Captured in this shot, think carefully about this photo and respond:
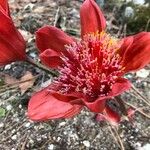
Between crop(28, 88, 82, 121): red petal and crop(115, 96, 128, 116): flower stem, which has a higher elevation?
crop(28, 88, 82, 121): red petal

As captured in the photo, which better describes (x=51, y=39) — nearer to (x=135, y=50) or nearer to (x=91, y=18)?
(x=91, y=18)

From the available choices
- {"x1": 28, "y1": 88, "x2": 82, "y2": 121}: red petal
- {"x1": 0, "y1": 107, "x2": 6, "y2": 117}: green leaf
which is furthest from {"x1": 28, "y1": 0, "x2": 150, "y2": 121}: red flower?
{"x1": 0, "y1": 107, "x2": 6, "y2": 117}: green leaf

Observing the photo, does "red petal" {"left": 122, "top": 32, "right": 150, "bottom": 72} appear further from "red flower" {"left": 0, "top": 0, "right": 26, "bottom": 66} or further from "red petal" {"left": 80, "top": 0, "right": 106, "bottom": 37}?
"red flower" {"left": 0, "top": 0, "right": 26, "bottom": 66}

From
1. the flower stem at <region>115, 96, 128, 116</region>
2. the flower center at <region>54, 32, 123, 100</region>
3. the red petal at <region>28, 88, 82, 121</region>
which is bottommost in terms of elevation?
the flower stem at <region>115, 96, 128, 116</region>

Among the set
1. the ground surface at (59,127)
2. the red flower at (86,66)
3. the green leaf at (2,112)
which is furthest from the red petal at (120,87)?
the green leaf at (2,112)

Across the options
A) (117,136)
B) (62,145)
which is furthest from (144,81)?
(62,145)

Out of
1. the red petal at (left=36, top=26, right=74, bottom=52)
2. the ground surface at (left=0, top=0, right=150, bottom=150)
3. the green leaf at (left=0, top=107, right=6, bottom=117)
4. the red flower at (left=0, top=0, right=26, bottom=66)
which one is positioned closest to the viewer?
the red flower at (left=0, top=0, right=26, bottom=66)
